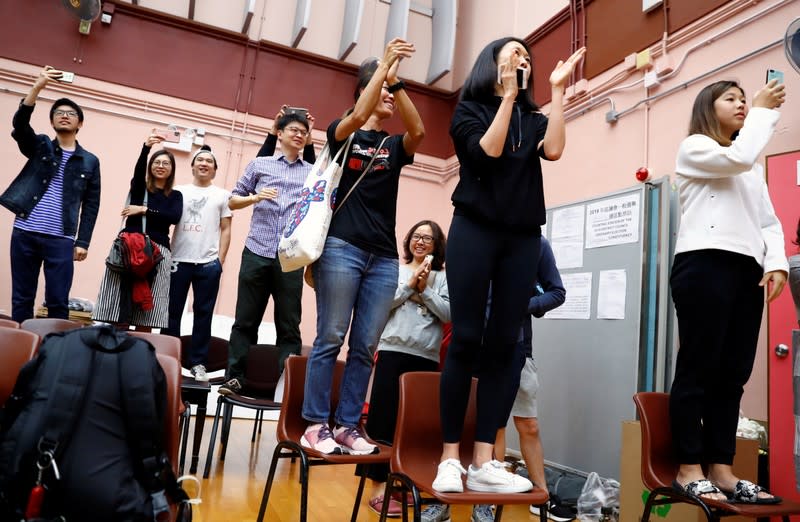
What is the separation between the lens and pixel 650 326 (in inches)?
125

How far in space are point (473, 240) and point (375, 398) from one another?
1.34 m

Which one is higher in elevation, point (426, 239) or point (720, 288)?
point (426, 239)

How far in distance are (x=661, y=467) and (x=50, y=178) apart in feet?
10.8

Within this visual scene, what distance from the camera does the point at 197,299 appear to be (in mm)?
3242

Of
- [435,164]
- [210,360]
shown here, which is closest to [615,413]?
[210,360]

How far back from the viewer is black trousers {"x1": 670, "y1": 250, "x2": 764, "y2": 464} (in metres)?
1.77

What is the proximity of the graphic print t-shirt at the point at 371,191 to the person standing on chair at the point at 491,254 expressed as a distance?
380 millimetres

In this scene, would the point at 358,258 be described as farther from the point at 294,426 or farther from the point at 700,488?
the point at 700,488

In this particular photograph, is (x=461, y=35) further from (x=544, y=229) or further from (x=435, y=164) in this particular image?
(x=544, y=229)

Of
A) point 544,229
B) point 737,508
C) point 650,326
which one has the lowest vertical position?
point 737,508

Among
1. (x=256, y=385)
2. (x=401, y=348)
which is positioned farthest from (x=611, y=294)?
(x=256, y=385)

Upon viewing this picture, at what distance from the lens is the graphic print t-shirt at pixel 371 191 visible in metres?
1.99

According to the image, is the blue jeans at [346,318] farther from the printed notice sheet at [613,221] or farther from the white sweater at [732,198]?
the printed notice sheet at [613,221]

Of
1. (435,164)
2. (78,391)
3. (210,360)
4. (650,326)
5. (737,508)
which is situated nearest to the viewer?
(78,391)
